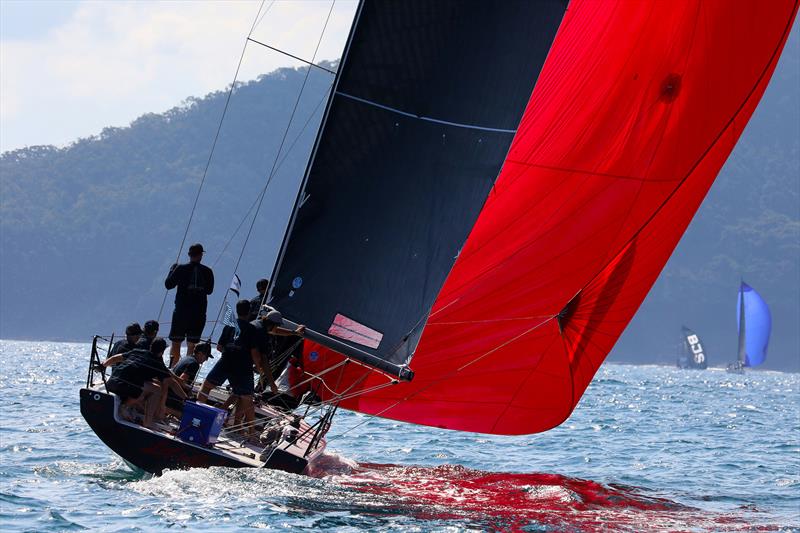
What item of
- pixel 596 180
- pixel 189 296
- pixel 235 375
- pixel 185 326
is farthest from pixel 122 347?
pixel 596 180

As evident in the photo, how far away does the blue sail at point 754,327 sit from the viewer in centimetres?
8000

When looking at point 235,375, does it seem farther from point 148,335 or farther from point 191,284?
point 191,284

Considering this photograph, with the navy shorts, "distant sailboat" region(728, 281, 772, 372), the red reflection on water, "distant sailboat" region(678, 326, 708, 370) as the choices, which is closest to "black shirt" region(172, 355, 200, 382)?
the navy shorts

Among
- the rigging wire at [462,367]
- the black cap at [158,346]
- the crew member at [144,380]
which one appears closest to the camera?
the black cap at [158,346]

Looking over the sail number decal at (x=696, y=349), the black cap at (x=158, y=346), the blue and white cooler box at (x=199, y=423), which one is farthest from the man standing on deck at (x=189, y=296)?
the sail number decal at (x=696, y=349)

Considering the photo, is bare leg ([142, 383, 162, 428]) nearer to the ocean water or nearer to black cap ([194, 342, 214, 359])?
the ocean water

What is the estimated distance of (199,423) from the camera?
418 inches

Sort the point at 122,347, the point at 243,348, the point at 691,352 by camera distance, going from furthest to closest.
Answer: the point at 691,352, the point at 122,347, the point at 243,348

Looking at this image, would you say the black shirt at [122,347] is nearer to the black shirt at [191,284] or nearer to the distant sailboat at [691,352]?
the black shirt at [191,284]

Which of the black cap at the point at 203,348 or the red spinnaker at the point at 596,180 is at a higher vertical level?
the red spinnaker at the point at 596,180

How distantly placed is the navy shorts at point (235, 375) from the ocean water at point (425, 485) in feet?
3.58

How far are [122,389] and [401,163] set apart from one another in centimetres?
341

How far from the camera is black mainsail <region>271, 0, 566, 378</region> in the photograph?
33.7ft

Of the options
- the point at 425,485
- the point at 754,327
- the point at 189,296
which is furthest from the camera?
the point at 754,327
